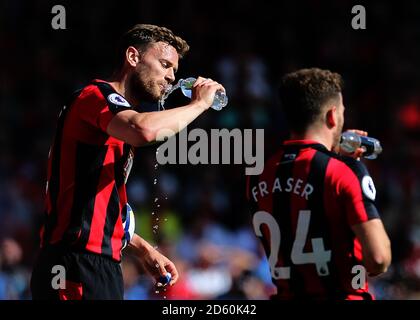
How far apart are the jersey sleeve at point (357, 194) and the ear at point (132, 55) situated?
1.32 meters

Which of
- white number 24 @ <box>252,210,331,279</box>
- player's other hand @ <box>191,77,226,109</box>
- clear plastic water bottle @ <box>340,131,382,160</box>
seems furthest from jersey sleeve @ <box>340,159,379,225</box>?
player's other hand @ <box>191,77,226,109</box>

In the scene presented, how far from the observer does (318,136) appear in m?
4.27

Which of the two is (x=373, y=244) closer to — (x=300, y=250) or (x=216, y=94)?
(x=300, y=250)

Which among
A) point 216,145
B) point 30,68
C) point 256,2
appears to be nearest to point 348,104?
point 256,2

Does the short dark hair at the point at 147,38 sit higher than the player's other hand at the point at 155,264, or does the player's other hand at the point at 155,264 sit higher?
the short dark hair at the point at 147,38

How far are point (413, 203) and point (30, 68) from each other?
5.23m

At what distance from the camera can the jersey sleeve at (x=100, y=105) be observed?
4.36 m

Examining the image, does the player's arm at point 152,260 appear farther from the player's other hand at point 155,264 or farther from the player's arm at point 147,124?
the player's arm at point 147,124

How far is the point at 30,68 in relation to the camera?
1198cm

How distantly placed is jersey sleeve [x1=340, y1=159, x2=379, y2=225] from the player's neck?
20cm

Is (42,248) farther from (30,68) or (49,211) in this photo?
(30,68)

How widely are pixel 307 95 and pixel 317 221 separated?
1.98 ft
